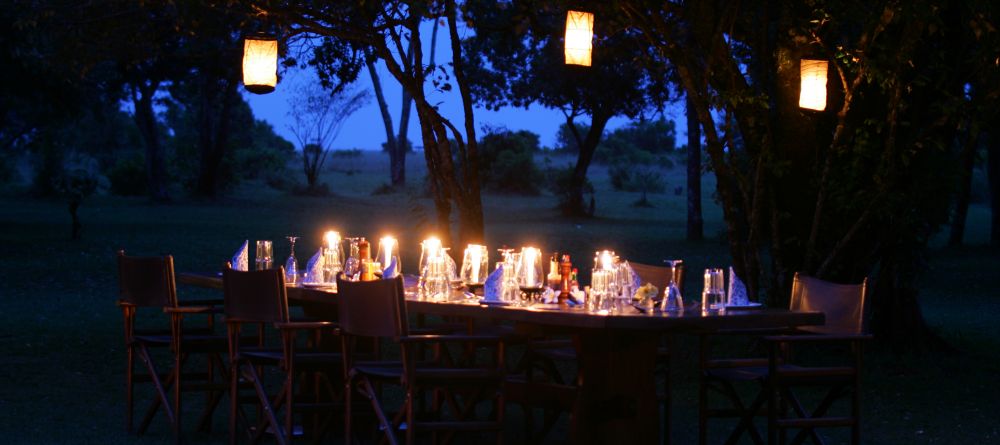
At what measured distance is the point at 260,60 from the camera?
811 centimetres

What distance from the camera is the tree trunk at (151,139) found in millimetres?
32375

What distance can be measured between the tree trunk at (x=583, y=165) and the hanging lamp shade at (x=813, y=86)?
70.1 ft

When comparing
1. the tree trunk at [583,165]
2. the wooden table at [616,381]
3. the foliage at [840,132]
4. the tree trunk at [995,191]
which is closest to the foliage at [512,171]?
the tree trunk at [583,165]

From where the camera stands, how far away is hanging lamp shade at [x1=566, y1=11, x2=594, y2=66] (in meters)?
8.15

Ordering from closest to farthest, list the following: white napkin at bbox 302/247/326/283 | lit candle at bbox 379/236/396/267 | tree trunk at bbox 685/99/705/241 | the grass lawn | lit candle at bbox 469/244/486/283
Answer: lit candle at bbox 469/244/486/283, lit candle at bbox 379/236/396/267, white napkin at bbox 302/247/326/283, the grass lawn, tree trunk at bbox 685/99/705/241

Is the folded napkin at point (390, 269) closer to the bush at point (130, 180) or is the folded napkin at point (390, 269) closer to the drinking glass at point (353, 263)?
the drinking glass at point (353, 263)

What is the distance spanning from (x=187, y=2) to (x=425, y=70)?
2423mm

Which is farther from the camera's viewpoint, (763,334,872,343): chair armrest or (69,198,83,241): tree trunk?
(69,198,83,241): tree trunk

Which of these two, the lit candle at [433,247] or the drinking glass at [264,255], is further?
the drinking glass at [264,255]

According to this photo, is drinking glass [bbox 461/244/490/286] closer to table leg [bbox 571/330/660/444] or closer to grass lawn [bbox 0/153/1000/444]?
grass lawn [bbox 0/153/1000/444]

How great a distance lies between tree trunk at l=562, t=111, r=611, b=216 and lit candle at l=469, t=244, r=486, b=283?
22974 mm

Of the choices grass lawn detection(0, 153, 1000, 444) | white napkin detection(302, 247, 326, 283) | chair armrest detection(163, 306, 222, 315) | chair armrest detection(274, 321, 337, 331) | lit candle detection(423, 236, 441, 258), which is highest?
lit candle detection(423, 236, 441, 258)

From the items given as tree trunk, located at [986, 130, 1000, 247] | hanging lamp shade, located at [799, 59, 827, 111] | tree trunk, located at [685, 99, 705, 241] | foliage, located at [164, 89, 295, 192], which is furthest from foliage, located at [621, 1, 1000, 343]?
foliage, located at [164, 89, 295, 192]

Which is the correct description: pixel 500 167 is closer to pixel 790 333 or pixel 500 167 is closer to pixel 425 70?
pixel 425 70
